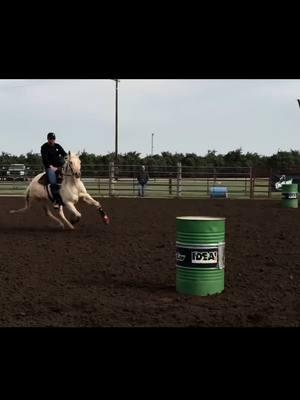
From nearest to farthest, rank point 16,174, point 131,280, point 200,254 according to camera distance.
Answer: point 200,254, point 131,280, point 16,174

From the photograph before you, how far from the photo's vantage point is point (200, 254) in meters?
5.98

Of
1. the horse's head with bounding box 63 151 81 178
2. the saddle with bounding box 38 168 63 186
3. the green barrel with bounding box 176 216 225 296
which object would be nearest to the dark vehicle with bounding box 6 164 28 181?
the saddle with bounding box 38 168 63 186

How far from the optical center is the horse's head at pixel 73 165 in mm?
10945

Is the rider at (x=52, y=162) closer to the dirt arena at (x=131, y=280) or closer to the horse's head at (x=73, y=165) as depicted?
the horse's head at (x=73, y=165)

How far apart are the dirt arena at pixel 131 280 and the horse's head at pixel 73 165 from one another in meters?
1.25

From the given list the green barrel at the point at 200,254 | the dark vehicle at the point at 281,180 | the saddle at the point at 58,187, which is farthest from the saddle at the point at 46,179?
the dark vehicle at the point at 281,180

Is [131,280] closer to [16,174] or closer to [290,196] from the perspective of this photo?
[290,196]

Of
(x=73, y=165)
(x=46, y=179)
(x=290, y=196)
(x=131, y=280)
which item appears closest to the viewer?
(x=131, y=280)

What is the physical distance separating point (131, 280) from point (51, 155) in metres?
5.45

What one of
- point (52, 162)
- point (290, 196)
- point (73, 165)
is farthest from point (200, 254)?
point (290, 196)
